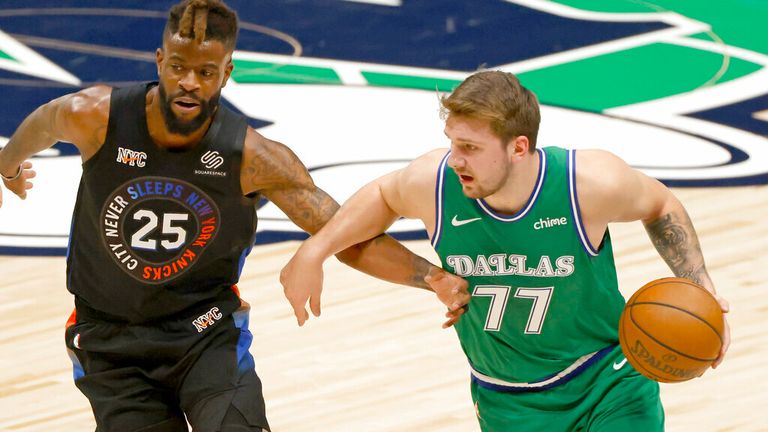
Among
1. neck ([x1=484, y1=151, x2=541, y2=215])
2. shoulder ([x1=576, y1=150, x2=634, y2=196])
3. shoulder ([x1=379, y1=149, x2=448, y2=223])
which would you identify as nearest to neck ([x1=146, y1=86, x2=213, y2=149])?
shoulder ([x1=379, y1=149, x2=448, y2=223])

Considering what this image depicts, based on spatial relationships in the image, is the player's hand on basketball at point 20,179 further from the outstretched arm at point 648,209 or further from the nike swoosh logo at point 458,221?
the outstretched arm at point 648,209

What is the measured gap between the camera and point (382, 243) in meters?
5.56

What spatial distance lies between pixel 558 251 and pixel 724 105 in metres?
6.93

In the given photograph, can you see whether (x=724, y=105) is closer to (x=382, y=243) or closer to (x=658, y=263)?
(x=658, y=263)

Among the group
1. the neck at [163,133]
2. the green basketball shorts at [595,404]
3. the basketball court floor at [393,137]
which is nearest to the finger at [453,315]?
the green basketball shorts at [595,404]

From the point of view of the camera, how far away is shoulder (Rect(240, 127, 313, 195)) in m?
5.37

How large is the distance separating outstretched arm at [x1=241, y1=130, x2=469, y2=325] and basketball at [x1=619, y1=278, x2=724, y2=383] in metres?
0.64

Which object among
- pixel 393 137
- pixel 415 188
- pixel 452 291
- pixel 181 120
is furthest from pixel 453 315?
pixel 393 137

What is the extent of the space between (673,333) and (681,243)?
19.5 inches

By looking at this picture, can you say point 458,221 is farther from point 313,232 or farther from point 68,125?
point 68,125

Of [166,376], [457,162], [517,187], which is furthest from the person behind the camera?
[166,376]

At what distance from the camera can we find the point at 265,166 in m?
5.37

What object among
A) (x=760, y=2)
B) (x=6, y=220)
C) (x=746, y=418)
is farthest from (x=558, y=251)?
(x=760, y=2)

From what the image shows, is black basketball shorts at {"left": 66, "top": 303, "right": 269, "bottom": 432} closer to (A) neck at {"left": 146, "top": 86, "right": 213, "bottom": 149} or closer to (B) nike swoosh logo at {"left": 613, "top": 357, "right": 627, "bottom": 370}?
(A) neck at {"left": 146, "top": 86, "right": 213, "bottom": 149}
